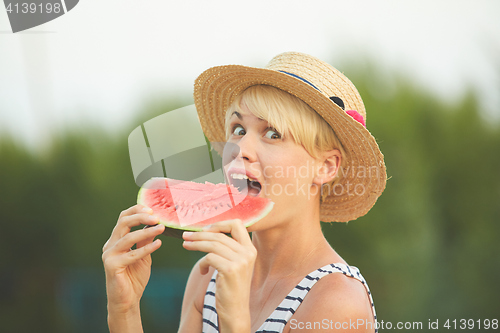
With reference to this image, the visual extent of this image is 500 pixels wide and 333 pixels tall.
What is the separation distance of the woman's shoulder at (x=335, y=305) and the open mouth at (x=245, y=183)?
522 millimetres

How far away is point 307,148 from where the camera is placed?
216 cm

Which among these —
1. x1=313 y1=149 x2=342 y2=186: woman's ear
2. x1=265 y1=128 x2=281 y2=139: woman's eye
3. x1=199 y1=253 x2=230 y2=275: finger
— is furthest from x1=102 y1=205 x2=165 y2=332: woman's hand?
x1=313 y1=149 x2=342 y2=186: woman's ear

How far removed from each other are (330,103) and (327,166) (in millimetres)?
381

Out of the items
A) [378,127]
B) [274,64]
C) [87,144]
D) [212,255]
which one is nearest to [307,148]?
[274,64]

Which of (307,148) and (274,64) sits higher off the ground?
(274,64)

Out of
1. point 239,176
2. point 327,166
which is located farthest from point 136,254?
point 327,166

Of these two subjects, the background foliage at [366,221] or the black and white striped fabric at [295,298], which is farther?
the background foliage at [366,221]

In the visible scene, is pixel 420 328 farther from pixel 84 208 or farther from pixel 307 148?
pixel 84 208

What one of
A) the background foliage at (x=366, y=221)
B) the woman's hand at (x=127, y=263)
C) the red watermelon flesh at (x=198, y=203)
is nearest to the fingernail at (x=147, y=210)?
the woman's hand at (x=127, y=263)

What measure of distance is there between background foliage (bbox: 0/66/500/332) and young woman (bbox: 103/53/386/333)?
2294 mm

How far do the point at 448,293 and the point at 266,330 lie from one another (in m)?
3.34

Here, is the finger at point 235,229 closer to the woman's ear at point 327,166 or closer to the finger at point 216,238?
the finger at point 216,238

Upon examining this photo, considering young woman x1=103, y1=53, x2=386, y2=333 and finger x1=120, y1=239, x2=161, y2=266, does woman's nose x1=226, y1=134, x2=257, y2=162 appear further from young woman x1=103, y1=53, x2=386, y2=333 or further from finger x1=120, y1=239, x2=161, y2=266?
finger x1=120, y1=239, x2=161, y2=266

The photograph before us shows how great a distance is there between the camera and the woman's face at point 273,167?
6.87ft
